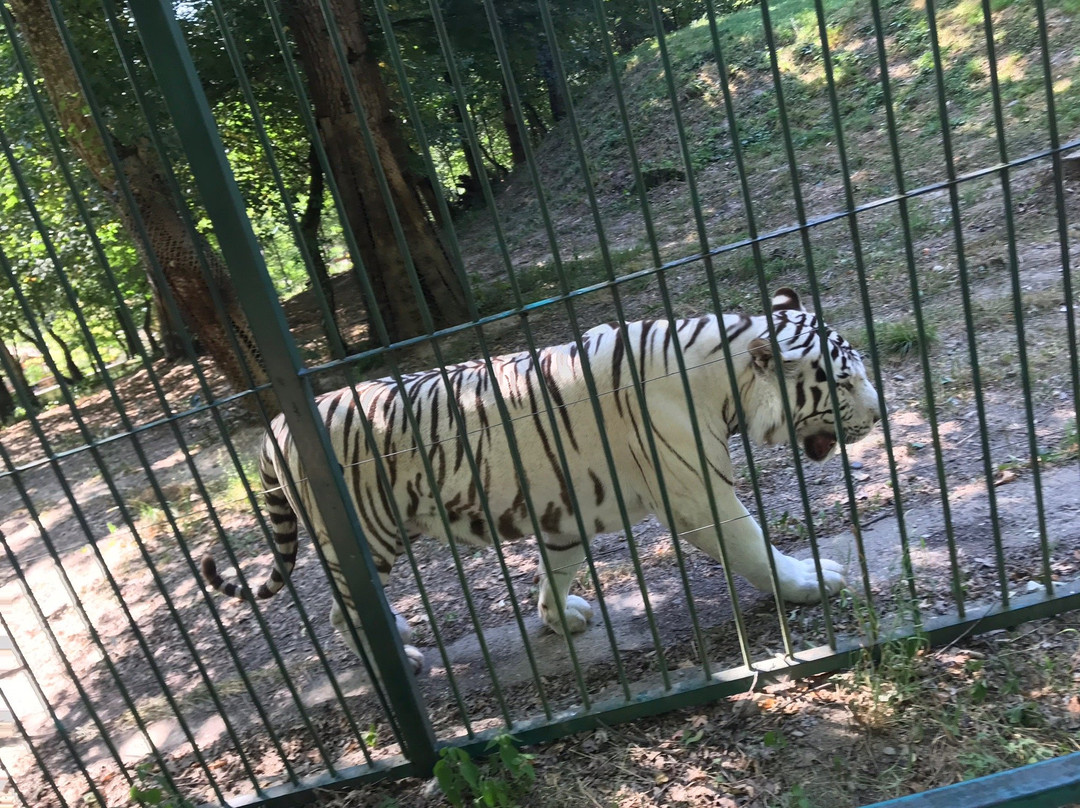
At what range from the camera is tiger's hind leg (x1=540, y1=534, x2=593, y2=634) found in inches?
148

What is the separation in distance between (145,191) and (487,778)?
19.2 feet

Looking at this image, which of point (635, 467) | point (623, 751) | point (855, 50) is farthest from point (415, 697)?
point (855, 50)

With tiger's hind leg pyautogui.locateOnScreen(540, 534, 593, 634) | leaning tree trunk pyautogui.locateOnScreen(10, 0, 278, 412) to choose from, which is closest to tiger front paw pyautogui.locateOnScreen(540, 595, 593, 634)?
tiger's hind leg pyautogui.locateOnScreen(540, 534, 593, 634)

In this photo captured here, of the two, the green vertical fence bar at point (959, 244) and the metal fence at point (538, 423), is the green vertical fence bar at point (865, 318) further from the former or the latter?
the green vertical fence bar at point (959, 244)

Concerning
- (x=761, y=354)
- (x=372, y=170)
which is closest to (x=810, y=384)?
(x=761, y=354)

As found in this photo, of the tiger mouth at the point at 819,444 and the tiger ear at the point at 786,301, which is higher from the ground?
the tiger ear at the point at 786,301

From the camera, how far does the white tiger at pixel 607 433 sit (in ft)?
11.0

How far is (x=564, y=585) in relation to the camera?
3.89 m

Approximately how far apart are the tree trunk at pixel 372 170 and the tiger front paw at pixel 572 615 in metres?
4.75

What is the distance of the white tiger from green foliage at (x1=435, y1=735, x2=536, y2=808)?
2.17 ft

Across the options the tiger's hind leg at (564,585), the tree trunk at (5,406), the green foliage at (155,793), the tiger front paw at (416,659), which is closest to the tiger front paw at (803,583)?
the tiger's hind leg at (564,585)

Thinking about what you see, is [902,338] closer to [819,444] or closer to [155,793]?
[819,444]

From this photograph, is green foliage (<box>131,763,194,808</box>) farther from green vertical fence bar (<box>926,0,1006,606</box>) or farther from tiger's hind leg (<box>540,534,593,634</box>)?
green vertical fence bar (<box>926,0,1006,606</box>)

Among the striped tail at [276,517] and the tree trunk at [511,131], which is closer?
the striped tail at [276,517]
